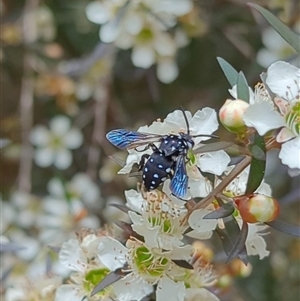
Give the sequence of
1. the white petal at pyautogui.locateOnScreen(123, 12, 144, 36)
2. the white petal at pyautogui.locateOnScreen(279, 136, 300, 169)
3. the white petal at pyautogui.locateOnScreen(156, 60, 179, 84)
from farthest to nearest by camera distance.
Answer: the white petal at pyautogui.locateOnScreen(156, 60, 179, 84)
the white petal at pyautogui.locateOnScreen(123, 12, 144, 36)
the white petal at pyautogui.locateOnScreen(279, 136, 300, 169)

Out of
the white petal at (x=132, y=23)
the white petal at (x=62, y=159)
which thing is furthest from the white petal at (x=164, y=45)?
the white petal at (x=62, y=159)

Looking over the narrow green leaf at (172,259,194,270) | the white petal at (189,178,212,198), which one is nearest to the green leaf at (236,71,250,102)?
the white petal at (189,178,212,198)

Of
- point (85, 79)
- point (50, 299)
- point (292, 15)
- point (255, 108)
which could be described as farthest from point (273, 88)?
point (85, 79)

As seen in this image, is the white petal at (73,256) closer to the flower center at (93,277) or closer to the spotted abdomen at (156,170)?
the flower center at (93,277)

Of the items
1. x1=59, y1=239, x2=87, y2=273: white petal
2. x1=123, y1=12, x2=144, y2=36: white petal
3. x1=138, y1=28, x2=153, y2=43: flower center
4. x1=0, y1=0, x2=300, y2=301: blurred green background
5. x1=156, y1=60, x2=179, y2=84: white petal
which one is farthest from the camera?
x1=0, y1=0, x2=300, y2=301: blurred green background

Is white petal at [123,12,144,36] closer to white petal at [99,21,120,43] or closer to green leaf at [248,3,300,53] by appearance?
white petal at [99,21,120,43]
